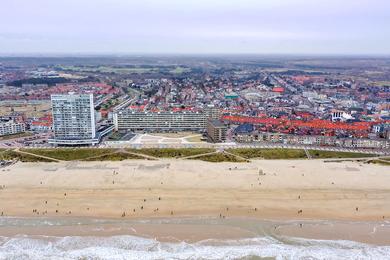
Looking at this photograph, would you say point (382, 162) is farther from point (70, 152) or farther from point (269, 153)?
point (70, 152)

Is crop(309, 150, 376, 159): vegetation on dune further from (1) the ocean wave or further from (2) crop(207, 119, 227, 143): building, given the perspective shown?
(1) the ocean wave

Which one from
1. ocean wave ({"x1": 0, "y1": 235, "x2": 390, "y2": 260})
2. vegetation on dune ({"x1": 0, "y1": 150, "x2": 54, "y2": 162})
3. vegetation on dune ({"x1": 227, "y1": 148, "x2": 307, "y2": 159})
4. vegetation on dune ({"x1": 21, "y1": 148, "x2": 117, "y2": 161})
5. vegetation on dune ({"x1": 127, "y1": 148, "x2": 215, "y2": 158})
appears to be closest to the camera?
ocean wave ({"x1": 0, "y1": 235, "x2": 390, "y2": 260})

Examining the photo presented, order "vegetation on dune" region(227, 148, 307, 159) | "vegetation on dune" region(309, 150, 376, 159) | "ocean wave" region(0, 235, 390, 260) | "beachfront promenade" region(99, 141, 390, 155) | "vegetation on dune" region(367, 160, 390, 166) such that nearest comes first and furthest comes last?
"ocean wave" region(0, 235, 390, 260) → "vegetation on dune" region(367, 160, 390, 166) → "vegetation on dune" region(227, 148, 307, 159) → "vegetation on dune" region(309, 150, 376, 159) → "beachfront promenade" region(99, 141, 390, 155)

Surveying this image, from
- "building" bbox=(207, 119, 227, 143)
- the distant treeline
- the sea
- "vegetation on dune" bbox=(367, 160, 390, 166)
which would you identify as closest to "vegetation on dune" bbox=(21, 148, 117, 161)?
"building" bbox=(207, 119, 227, 143)

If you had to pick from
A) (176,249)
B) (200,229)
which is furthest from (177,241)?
(200,229)

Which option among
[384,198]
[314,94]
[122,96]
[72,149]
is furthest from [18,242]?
[314,94]

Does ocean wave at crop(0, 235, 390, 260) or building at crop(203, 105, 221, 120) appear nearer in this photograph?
ocean wave at crop(0, 235, 390, 260)

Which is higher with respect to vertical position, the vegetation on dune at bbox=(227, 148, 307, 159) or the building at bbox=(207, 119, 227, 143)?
the building at bbox=(207, 119, 227, 143)
